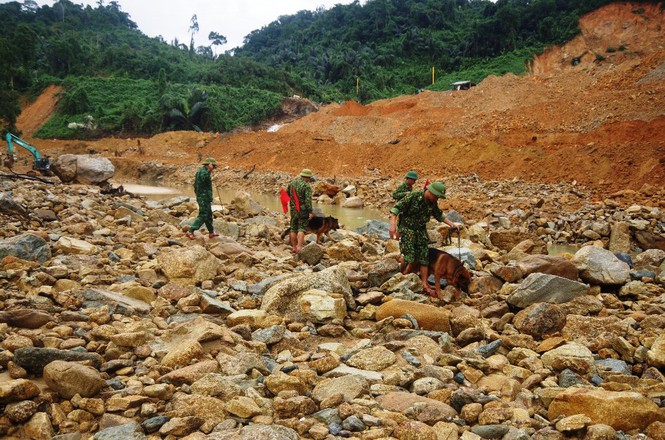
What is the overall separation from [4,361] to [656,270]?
7.70 meters

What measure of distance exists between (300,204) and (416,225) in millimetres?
2660

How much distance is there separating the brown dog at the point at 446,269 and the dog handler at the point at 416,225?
3.1 inches

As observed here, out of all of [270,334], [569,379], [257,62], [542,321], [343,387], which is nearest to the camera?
[343,387]

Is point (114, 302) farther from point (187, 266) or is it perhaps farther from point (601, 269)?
point (601, 269)

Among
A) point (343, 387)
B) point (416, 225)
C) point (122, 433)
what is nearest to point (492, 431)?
point (343, 387)

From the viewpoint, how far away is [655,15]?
33.8m

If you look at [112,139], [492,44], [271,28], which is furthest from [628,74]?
[271,28]

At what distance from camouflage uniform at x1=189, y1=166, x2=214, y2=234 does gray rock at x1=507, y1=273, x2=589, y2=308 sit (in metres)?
5.05

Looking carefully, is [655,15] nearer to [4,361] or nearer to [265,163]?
[265,163]

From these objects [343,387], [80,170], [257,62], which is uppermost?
[257,62]

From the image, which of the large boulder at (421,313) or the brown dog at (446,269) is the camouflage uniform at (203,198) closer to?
the brown dog at (446,269)

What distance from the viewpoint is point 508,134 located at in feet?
66.0

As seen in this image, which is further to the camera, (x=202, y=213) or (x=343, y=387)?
(x=202, y=213)

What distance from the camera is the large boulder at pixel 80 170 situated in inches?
598
